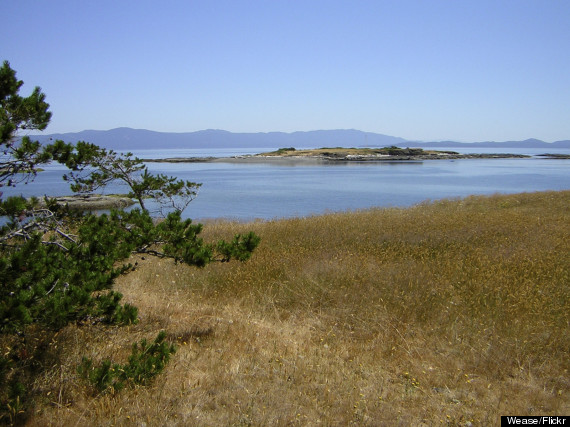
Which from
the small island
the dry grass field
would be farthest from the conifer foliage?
the small island

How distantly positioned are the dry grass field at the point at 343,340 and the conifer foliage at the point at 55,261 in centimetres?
31

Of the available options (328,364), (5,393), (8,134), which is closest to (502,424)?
(328,364)

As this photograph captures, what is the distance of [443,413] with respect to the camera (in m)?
4.33

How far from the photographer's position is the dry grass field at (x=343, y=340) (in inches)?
168

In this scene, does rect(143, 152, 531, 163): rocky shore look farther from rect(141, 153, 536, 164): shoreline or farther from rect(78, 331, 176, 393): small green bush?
rect(78, 331, 176, 393): small green bush

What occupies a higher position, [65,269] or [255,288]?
[65,269]

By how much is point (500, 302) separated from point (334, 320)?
99.8 inches

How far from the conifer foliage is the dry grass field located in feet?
1.01

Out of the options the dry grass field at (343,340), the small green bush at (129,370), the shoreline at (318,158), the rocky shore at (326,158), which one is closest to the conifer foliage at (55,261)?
the small green bush at (129,370)

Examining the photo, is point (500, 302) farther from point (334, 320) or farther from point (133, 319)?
point (133, 319)

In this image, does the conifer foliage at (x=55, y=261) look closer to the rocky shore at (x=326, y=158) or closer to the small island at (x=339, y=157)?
the small island at (x=339, y=157)

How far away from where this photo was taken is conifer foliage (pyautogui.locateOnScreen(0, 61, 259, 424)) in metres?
3.71

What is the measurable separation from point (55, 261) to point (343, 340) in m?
3.82

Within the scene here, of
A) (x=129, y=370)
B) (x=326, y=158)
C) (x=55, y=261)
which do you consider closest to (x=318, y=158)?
(x=326, y=158)
